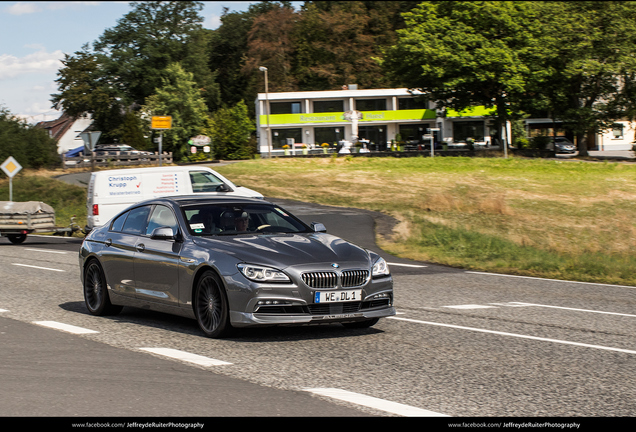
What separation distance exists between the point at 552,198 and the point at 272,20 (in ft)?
225

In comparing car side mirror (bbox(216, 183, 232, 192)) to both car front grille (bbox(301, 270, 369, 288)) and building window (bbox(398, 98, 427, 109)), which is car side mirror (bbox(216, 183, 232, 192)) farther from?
building window (bbox(398, 98, 427, 109))

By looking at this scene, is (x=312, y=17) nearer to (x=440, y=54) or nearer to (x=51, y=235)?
(x=440, y=54)

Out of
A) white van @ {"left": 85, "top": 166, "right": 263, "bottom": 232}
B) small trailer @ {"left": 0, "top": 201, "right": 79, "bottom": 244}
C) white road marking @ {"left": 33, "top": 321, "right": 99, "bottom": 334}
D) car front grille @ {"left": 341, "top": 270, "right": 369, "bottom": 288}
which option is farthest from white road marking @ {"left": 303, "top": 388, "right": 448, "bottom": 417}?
small trailer @ {"left": 0, "top": 201, "right": 79, "bottom": 244}

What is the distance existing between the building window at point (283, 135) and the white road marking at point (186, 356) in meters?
82.9

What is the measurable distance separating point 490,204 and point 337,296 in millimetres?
22525

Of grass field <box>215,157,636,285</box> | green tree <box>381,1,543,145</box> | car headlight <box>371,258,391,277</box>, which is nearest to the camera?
car headlight <box>371,258,391,277</box>

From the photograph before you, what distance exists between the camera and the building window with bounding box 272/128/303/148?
8962cm

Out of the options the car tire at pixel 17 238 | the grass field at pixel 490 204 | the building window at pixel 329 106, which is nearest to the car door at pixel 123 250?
the grass field at pixel 490 204

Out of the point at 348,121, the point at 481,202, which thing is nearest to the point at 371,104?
the point at 348,121

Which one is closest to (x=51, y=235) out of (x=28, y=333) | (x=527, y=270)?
(x=527, y=270)

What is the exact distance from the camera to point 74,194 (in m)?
40.3

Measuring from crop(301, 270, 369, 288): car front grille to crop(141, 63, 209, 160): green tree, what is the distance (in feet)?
252

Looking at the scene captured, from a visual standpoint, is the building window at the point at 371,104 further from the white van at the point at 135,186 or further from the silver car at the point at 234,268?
the silver car at the point at 234,268

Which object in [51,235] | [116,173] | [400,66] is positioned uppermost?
[400,66]
